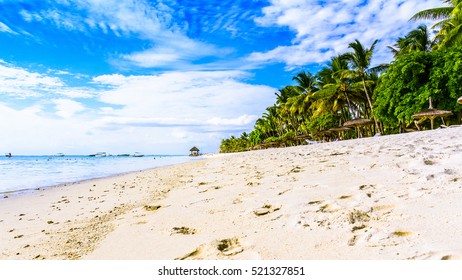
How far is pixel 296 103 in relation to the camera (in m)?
37.0

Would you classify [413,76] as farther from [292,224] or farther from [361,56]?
[292,224]

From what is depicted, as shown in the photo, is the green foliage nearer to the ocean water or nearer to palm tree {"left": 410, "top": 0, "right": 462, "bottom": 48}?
palm tree {"left": 410, "top": 0, "right": 462, "bottom": 48}

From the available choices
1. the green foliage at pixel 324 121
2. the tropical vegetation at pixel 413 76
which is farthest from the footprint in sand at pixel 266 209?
the green foliage at pixel 324 121

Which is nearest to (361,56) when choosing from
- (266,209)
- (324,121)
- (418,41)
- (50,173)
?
(418,41)

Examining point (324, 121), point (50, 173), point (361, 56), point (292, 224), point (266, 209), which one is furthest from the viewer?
point (324, 121)

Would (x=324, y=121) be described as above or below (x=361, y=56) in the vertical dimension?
below

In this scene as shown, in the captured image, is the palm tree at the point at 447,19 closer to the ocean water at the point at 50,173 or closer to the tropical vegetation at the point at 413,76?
the tropical vegetation at the point at 413,76

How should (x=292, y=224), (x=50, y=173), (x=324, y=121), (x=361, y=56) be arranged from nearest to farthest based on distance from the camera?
(x=292, y=224), (x=50, y=173), (x=361, y=56), (x=324, y=121)

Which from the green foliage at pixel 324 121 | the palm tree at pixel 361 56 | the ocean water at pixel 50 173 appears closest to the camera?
the ocean water at pixel 50 173

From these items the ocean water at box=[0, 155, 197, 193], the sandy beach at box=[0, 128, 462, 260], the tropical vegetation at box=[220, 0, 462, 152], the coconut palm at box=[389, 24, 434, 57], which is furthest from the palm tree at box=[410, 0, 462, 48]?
the ocean water at box=[0, 155, 197, 193]

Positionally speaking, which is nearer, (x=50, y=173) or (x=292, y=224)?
(x=292, y=224)

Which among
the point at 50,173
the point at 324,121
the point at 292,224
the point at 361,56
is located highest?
the point at 361,56

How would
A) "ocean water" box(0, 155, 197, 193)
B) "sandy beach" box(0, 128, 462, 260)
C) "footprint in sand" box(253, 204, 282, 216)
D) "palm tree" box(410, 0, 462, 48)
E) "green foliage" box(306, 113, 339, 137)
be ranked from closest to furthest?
1. "sandy beach" box(0, 128, 462, 260)
2. "footprint in sand" box(253, 204, 282, 216)
3. "ocean water" box(0, 155, 197, 193)
4. "palm tree" box(410, 0, 462, 48)
5. "green foliage" box(306, 113, 339, 137)
